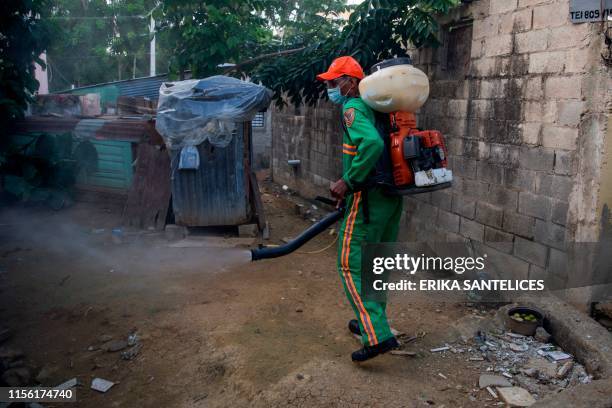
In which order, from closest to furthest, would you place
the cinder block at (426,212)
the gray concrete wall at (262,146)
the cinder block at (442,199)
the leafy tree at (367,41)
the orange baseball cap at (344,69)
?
the orange baseball cap at (344,69) < the leafy tree at (367,41) < the cinder block at (442,199) < the cinder block at (426,212) < the gray concrete wall at (262,146)

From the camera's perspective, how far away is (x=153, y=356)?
3.52m

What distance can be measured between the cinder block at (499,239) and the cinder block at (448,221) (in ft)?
1.54

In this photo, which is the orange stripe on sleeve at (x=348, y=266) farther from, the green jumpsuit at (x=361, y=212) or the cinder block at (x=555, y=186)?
the cinder block at (x=555, y=186)

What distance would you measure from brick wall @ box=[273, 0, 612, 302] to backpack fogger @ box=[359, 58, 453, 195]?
1204 millimetres

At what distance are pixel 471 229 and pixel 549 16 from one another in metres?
2.05

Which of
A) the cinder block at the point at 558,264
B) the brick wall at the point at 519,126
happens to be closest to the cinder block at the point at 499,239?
the brick wall at the point at 519,126

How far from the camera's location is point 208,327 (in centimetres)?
394

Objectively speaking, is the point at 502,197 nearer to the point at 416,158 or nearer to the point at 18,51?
the point at 416,158

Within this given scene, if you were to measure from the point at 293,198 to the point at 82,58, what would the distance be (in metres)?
15.9

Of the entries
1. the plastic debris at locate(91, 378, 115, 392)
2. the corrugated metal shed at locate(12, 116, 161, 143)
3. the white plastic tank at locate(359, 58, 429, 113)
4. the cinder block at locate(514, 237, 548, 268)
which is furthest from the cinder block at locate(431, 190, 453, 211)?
the corrugated metal shed at locate(12, 116, 161, 143)

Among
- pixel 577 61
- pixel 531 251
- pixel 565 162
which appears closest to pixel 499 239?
pixel 531 251

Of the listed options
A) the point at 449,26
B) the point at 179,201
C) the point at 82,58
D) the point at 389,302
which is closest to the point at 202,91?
the point at 179,201

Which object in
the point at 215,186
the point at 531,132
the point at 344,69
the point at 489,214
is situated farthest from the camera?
the point at 215,186

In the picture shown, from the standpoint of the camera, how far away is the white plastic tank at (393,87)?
3184mm
